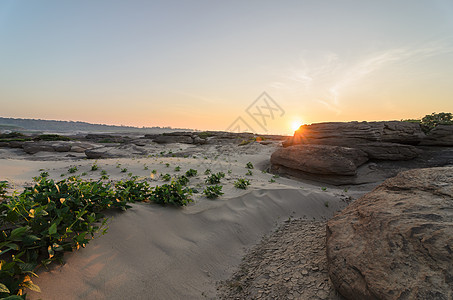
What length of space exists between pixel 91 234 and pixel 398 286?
133 inches

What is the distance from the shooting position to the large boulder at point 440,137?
1045cm

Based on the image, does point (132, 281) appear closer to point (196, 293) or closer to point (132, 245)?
point (132, 245)

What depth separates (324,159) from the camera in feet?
31.4

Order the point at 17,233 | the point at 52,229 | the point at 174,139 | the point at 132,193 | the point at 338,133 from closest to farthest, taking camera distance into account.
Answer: the point at 17,233 → the point at 52,229 → the point at 132,193 → the point at 338,133 → the point at 174,139

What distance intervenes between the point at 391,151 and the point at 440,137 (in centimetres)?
300

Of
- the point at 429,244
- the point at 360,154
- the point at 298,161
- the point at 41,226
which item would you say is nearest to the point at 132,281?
the point at 41,226

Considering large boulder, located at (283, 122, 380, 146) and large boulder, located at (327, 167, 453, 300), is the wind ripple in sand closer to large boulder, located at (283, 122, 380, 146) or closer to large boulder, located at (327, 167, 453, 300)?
large boulder, located at (327, 167, 453, 300)

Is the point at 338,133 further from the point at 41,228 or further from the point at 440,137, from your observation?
the point at 41,228

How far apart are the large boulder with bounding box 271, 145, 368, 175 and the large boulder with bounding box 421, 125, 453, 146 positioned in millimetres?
→ 3775

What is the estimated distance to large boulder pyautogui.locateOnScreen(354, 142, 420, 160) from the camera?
10117mm

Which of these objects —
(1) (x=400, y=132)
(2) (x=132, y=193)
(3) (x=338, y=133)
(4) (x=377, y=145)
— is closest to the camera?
(2) (x=132, y=193)

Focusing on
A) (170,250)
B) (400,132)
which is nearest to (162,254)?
(170,250)

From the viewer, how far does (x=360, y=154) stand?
10.2 meters

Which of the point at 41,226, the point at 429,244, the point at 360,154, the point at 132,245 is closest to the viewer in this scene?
the point at 429,244
